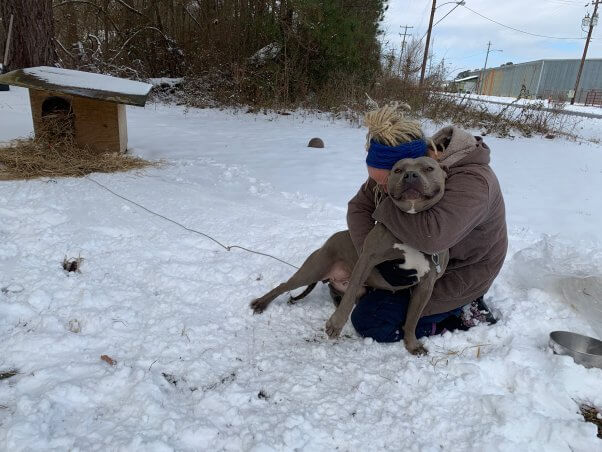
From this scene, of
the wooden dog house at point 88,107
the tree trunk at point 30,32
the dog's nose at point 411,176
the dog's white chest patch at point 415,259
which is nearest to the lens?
the dog's nose at point 411,176

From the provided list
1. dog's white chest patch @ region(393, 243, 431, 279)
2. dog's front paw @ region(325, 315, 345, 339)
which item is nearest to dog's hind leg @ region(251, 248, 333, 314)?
dog's front paw @ region(325, 315, 345, 339)

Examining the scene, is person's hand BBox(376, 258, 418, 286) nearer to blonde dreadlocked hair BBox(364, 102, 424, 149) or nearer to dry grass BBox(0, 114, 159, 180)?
blonde dreadlocked hair BBox(364, 102, 424, 149)

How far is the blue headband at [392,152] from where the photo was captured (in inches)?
80.7

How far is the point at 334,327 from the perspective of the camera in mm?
2234

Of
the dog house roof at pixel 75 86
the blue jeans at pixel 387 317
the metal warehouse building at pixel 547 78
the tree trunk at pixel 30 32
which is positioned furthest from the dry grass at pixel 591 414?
the metal warehouse building at pixel 547 78

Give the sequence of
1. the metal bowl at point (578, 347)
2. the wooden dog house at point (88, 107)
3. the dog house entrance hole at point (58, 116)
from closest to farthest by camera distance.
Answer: the metal bowl at point (578, 347) → the wooden dog house at point (88, 107) → the dog house entrance hole at point (58, 116)

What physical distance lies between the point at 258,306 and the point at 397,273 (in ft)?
2.77

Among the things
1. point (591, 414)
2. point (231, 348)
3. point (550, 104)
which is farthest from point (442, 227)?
point (550, 104)

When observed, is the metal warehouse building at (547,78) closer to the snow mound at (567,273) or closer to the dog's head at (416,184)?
the snow mound at (567,273)

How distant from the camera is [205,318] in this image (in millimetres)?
2412

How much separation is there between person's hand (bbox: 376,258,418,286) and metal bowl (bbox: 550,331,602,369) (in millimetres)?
752

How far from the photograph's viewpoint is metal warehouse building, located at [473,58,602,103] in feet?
112

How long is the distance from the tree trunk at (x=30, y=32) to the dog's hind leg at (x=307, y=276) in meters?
6.98

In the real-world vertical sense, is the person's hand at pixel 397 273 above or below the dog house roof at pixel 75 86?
below
